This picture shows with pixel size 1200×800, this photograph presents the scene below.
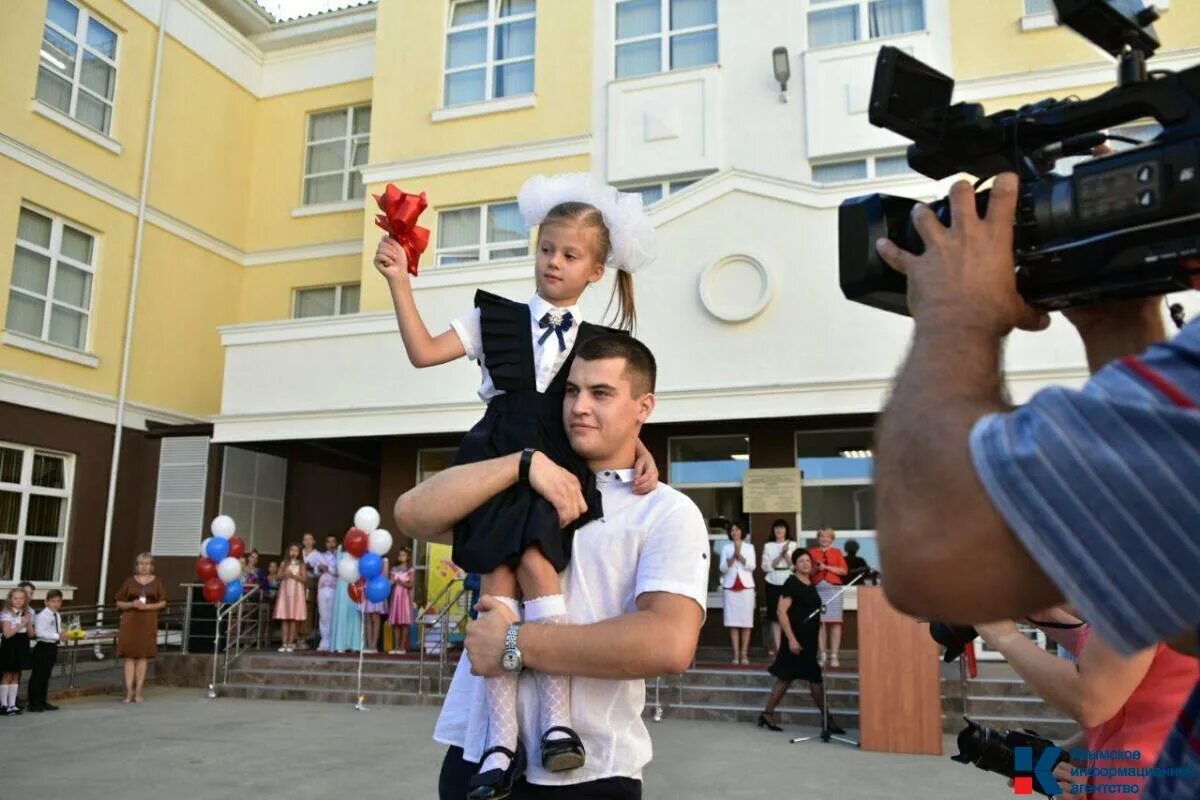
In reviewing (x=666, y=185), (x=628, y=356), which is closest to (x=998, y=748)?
(x=628, y=356)

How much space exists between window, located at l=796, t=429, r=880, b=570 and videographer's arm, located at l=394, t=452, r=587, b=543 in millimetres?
12471

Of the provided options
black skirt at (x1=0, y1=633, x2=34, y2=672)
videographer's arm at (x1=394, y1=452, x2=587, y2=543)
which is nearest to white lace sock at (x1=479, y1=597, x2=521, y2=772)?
videographer's arm at (x1=394, y1=452, x2=587, y2=543)

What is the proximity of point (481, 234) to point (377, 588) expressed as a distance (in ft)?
24.6

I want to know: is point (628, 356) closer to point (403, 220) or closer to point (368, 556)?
point (403, 220)

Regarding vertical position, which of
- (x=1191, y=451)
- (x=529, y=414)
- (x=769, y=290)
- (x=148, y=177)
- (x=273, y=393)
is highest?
(x=148, y=177)

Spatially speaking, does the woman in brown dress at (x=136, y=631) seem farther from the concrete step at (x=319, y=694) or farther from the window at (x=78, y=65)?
the window at (x=78, y=65)

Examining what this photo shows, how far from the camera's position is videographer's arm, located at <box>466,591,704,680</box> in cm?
185

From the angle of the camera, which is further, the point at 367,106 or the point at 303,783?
the point at 367,106

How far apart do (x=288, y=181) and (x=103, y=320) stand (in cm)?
521

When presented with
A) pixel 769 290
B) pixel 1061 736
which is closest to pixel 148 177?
pixel 769 290

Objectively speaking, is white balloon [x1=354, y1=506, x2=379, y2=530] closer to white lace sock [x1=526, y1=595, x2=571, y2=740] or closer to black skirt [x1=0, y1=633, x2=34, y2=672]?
black skirt [x1=0, y1=633, x2=34, y2=672]

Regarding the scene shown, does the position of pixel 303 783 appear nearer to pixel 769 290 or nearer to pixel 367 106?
pixel 769 290

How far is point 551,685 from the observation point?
6.66ft

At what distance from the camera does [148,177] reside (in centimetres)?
1794
